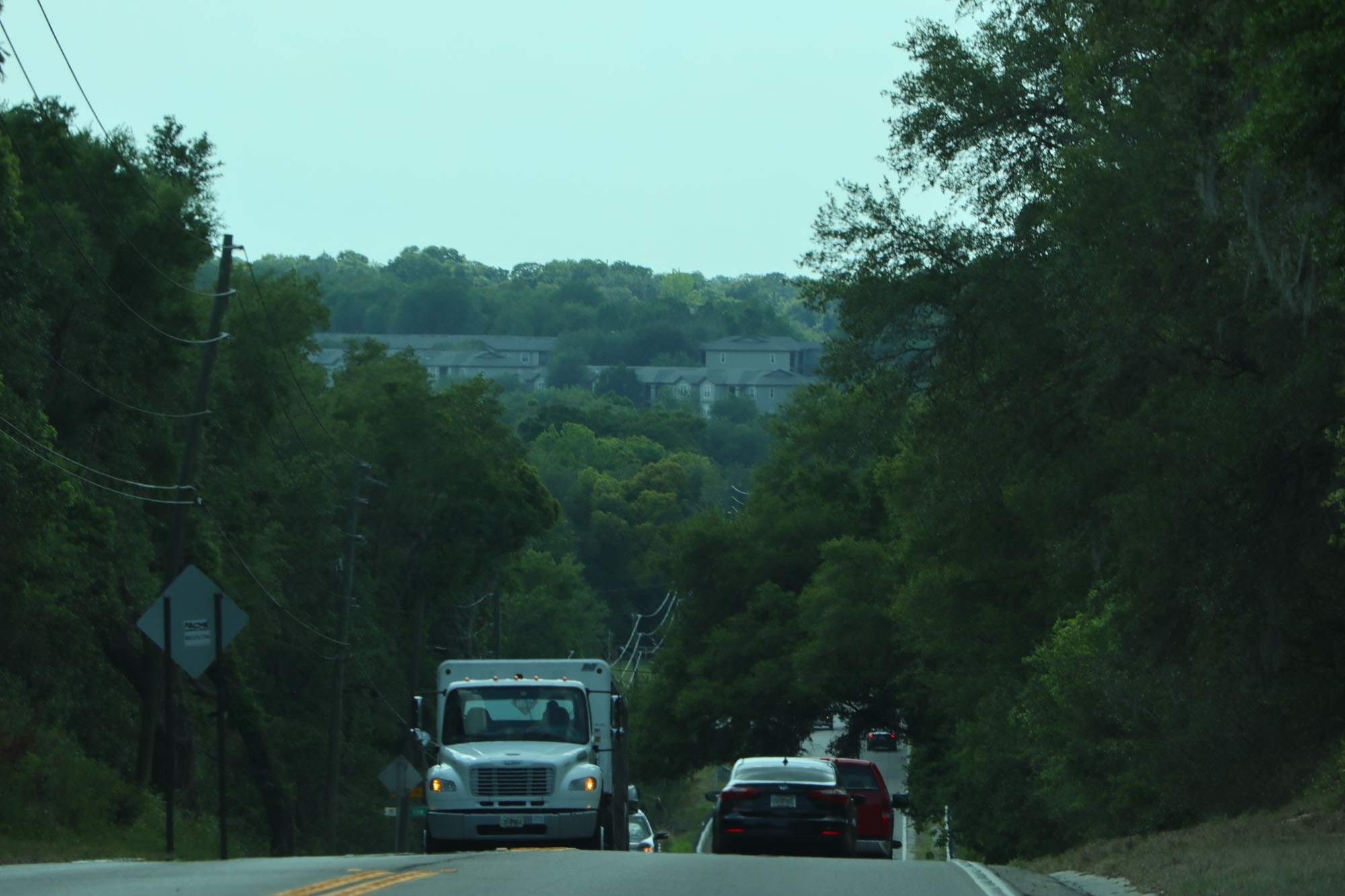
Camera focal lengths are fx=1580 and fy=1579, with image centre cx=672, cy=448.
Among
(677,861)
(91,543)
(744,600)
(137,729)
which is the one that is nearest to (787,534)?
(744,600)

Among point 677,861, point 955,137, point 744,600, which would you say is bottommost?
point 677,861

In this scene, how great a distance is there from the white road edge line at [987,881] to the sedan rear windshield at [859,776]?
41.3 ft

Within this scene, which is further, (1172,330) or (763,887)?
(1172,330)

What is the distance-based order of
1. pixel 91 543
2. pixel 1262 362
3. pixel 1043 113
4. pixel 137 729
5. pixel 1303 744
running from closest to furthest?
pixel 1262 362 < pixel 1303 744 < pixel 1043 113 < pixel 91 543 < pixel 137 729

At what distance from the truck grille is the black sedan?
10.1 feet

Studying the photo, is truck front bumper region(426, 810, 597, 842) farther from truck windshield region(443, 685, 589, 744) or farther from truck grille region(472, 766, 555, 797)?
truck windshield region(443, 685, 589, 744)

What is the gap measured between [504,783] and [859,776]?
468 inches

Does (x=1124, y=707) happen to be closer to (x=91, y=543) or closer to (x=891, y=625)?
(x=91, y=543)

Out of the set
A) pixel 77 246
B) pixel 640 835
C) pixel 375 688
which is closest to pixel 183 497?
pixel 77 246

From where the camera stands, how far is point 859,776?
2786 cm

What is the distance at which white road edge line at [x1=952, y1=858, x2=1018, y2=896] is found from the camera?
37.5ft

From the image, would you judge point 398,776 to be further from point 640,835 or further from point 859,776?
point 859,776

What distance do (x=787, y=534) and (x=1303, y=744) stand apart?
34.0m

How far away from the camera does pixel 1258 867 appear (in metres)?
11.3
